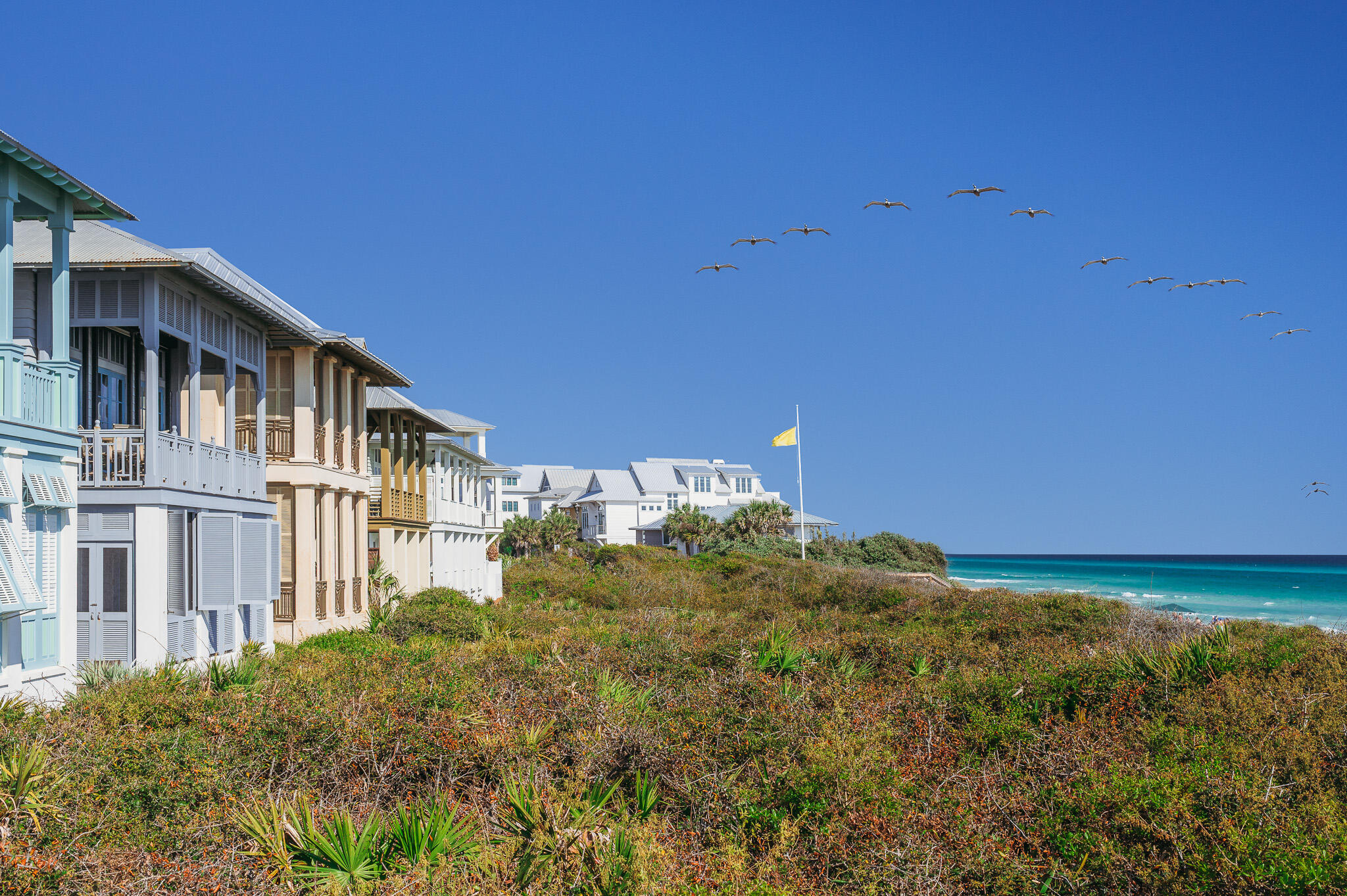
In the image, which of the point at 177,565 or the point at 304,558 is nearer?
the point at 177,565

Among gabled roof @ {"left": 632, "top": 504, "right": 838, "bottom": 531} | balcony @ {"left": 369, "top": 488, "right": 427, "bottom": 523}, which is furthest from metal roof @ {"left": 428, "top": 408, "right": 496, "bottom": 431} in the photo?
gabled roof @ {"left": 632, "top": 504, "right": 838, "bottom": 531}

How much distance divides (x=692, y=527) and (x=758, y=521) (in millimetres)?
5677

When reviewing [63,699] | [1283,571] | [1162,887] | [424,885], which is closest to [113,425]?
[63,699]

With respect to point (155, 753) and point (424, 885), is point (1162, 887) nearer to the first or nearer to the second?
point (424, 885)

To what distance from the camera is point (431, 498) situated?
34969mm

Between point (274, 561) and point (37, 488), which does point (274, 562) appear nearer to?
point (274, 561)

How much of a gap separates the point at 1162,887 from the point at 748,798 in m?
3.47

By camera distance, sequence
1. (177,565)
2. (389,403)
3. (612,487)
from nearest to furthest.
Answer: (177,565)
(389,403)
(612,487)

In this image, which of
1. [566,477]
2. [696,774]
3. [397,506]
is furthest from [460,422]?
[566,477]

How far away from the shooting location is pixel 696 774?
1013 centimetres

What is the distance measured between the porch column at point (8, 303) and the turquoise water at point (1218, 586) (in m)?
34.2

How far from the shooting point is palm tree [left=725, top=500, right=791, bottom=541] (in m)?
66.6

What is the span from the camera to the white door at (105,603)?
15.2 meters

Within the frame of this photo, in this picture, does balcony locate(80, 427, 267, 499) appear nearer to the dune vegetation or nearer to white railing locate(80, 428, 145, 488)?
white railing locate(80, 428, 145, 488)
